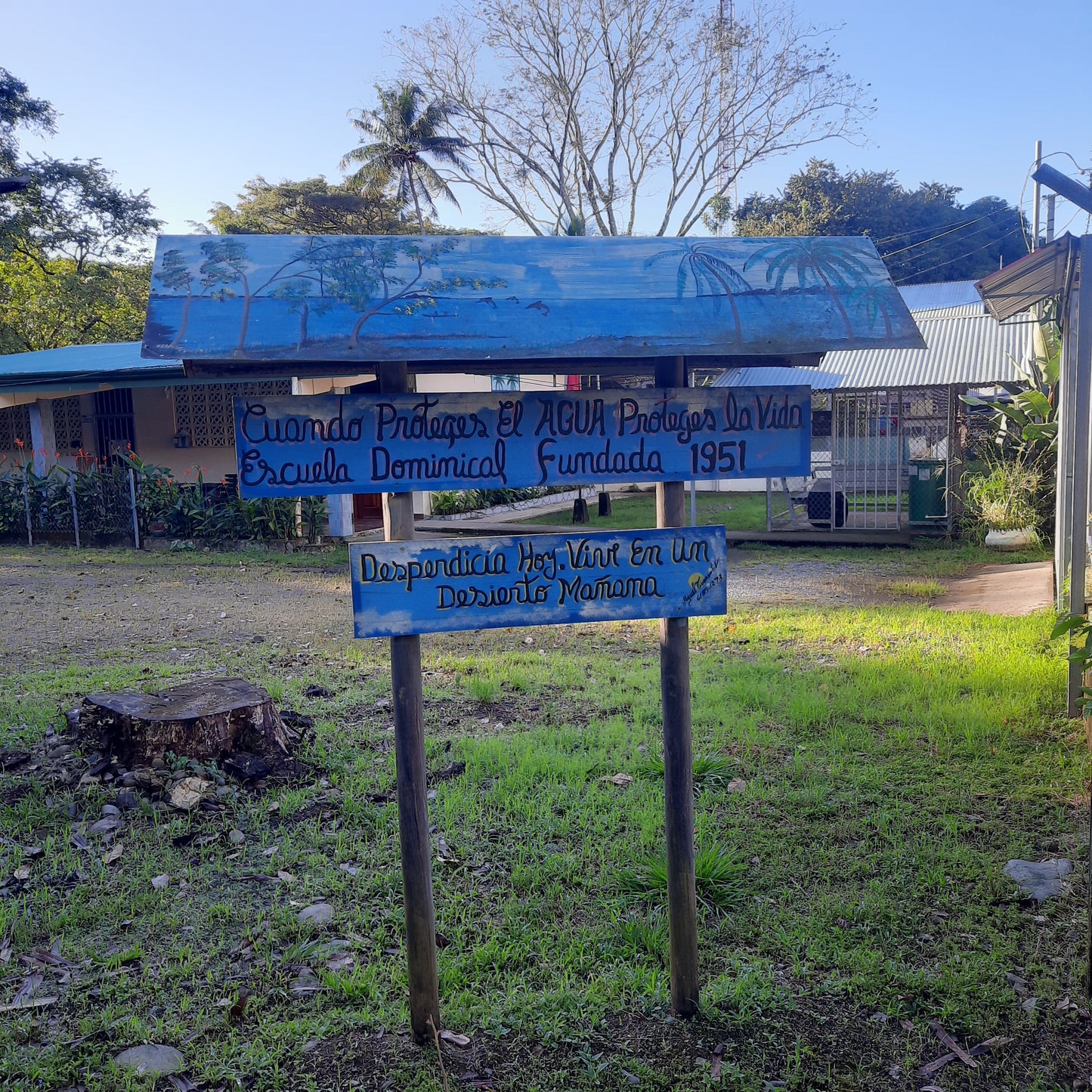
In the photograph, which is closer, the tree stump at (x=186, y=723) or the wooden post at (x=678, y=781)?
the wooden post at (x=678, y=781)

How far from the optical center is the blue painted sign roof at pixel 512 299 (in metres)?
2.52

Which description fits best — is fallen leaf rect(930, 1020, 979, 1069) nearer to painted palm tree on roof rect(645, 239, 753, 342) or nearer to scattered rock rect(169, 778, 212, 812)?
painted palm tree on roof rect(645, 239, 753, 342)

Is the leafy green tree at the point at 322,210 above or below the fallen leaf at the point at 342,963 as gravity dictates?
above

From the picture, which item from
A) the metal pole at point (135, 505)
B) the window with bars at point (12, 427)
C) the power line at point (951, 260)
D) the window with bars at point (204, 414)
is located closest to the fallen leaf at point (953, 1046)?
the metal pole at point (135, 505)

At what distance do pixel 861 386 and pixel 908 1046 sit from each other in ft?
41.0

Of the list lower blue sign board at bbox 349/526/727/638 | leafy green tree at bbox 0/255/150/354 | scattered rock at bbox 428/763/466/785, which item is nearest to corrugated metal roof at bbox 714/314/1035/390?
scattered rock at bbox 428/763/466/785

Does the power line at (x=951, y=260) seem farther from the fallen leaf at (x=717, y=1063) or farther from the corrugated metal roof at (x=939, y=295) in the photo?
the fallen leaf at (x=717, y=1063)

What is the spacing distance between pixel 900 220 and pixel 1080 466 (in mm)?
40557

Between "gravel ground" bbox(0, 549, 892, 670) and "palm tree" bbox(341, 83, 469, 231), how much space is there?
66.9ft

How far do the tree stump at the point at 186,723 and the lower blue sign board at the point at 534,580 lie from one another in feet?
7.91

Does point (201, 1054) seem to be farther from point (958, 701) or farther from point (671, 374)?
point (958, 701)

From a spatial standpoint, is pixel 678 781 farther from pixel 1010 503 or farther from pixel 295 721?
pixel 1010 503

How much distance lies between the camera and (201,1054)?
2744 mm

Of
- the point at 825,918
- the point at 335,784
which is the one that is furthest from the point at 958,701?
the point at 335,784
